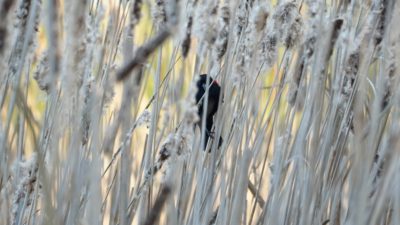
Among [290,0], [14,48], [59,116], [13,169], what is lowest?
[13,169]

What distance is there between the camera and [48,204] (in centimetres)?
90

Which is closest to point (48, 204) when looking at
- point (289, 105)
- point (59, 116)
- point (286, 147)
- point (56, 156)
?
point (56, 156)

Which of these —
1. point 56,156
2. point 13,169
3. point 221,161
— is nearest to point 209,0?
point 221,161

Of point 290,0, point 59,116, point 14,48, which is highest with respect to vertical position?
point 290,0

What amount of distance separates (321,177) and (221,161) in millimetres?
191

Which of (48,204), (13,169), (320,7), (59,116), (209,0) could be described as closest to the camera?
(48,204)

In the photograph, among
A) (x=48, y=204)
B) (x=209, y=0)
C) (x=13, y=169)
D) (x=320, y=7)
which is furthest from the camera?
(x=13, y=169)

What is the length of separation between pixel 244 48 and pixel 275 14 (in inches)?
3.5

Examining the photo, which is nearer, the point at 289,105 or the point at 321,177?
the point at 321,177

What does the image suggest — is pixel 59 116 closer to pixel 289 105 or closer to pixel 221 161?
pixel 221 161

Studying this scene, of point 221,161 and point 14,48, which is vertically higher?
point 14,48

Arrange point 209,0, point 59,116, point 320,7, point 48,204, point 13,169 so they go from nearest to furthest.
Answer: point 48,204 → point 59,116 → point 209,0 → point 320,7 → point 13,169

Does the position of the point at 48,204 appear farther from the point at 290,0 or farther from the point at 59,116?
the point at 290,0

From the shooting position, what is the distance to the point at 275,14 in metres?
1.43
